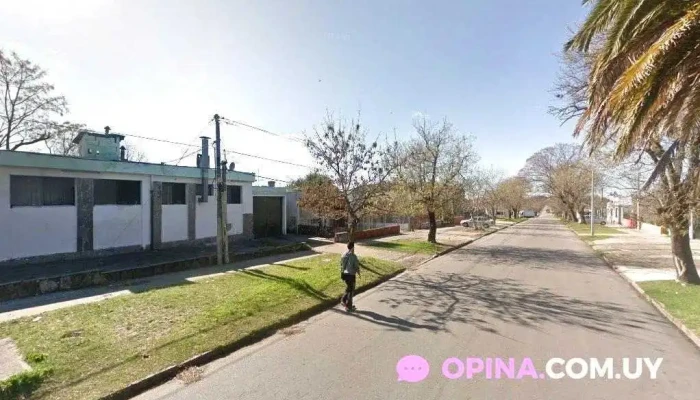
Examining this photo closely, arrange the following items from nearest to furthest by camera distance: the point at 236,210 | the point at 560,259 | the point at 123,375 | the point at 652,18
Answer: the point at 123,375, the point at 652,18, the point at 560,259, the point at 236,210

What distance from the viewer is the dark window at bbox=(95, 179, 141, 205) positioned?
15.4m

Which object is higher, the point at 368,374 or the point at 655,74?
the point at 655,74

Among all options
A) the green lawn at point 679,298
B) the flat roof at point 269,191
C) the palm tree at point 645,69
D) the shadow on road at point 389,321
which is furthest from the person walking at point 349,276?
the flat roof at point 269,191

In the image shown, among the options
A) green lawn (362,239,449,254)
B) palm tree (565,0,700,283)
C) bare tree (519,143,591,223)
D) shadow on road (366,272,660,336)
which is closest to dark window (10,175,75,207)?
shadow on road (366,272,660,336)

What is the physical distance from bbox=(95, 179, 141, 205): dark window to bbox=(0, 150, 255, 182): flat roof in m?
0.56

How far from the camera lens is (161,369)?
194 inches

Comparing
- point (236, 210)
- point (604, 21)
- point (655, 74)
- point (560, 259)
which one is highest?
point (604, 21)

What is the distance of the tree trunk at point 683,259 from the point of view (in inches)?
411

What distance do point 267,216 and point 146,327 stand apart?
63.6ft

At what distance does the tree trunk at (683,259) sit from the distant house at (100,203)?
19527mm

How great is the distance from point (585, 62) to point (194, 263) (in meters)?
14.8

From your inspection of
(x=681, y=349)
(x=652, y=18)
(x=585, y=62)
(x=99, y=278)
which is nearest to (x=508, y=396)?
(x=681, y=349)

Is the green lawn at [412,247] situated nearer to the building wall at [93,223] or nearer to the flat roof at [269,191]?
the flat roof at [269,191]

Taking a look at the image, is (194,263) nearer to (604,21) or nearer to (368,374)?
(368,374)
